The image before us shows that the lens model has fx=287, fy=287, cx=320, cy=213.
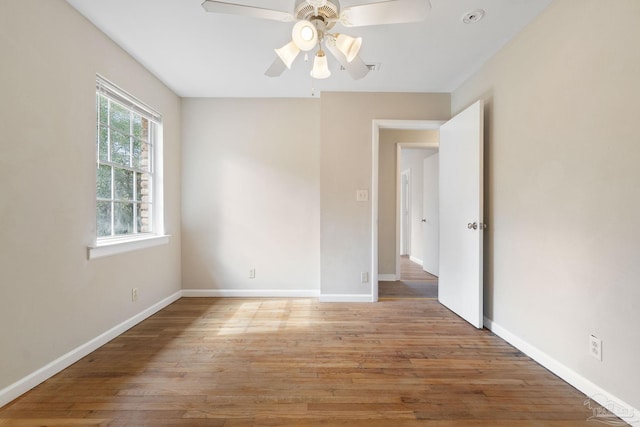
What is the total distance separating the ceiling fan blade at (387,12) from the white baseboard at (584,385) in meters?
2.19

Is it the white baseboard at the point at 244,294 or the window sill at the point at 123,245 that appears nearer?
the window sill at the point at 123,245

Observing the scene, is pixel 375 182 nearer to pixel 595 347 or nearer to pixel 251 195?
pixel 251 195

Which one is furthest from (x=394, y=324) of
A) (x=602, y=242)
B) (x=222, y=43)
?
(x=222, y=43)

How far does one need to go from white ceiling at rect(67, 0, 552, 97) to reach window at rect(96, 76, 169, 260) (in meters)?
0.47

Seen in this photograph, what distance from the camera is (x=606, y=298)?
5.09 feet

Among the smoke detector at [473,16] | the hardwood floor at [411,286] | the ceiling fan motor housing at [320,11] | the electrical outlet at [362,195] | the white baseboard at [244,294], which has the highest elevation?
the smoke detector at [473,16]

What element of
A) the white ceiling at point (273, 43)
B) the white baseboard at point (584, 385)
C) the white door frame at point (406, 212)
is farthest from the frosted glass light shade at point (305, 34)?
the white door frame at point (406, 212)

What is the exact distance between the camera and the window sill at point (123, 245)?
2.17 metres

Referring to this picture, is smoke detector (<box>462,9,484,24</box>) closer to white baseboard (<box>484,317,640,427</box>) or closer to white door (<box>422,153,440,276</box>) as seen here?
white baseboard (<box>484,317,640,427</box>)

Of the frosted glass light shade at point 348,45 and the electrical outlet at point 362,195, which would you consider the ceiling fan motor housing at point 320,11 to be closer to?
the frosted glass light shade at point 348,45

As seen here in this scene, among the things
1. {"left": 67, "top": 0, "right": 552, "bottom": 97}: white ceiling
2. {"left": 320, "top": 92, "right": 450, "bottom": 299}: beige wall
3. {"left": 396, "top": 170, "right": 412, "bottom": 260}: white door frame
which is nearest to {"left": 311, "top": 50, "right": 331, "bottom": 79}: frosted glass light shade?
{"left": 67, "top": 0, "right": 552, "bottom": 97}: white ceiling

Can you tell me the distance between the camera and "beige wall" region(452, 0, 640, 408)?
1.46m

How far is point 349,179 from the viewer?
3.33m

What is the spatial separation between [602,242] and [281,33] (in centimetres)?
248
